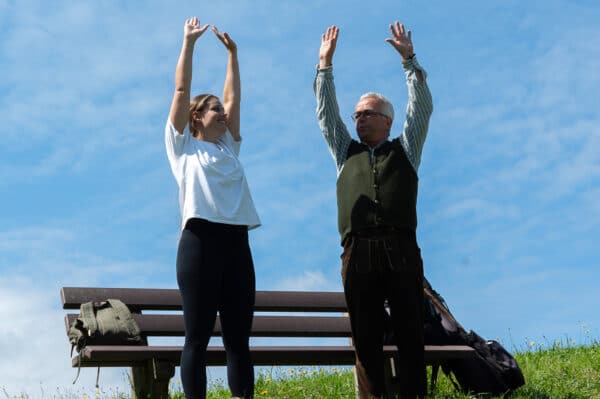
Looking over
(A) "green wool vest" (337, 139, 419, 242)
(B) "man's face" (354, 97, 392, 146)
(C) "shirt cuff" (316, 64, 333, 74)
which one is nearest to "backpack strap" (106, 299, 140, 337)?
(A) "green wool vest" (337, 139, 419, 242)

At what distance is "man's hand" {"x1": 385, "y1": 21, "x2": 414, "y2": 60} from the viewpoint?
5777mm

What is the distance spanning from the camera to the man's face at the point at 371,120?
5.75 m

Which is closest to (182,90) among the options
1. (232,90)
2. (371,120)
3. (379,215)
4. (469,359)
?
(232,90)

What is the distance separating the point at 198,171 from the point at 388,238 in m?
1.21

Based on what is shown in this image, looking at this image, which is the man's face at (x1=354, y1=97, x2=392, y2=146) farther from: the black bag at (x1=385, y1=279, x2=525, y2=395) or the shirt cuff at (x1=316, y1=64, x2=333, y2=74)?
the black bag at (x1=385, y1=279, x2=525, y2=395)

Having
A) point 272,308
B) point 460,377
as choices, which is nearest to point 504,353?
point 460,377

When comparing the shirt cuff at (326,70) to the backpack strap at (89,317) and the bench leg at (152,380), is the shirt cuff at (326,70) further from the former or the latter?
the backpack strap at (89,317)

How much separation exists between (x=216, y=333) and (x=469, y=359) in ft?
6.66

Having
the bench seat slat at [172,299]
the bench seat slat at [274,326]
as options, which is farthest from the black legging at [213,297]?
the bench seat slat at [172,299]

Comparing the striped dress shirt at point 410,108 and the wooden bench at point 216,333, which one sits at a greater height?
the striped dress shirt at point 410,108

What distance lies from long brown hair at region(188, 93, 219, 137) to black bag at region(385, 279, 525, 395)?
104 inches

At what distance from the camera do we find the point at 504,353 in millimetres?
7418

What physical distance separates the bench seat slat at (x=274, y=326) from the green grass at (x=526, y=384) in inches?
20.5

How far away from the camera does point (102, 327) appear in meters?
6.36
